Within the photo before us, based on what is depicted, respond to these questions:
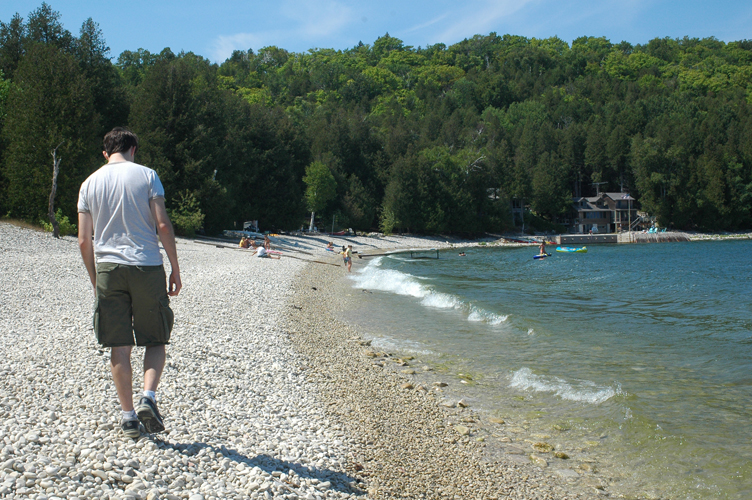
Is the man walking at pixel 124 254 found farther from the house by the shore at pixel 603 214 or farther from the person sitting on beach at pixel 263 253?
the house by the shore at pixel 603 214

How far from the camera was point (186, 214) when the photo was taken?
42.2 metres

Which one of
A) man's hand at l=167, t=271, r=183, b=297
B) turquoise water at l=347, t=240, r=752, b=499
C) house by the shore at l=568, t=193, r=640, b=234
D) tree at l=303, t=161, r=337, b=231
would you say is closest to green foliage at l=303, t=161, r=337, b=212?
tree at l=303, t=161, r=337, b=231

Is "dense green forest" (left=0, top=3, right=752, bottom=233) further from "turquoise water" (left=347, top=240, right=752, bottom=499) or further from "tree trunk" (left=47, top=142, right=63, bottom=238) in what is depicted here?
"turquoise water" (left=347, top=240, right=752, bottom=499)

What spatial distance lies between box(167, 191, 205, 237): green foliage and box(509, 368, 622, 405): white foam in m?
36.2

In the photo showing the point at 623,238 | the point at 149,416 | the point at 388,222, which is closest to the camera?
the point at 149,416

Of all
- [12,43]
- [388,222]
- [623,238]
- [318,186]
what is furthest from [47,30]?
[623,238]

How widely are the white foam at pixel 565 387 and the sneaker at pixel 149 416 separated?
625 centimetres

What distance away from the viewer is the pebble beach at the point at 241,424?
4426 mm

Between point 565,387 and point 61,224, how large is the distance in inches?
1206

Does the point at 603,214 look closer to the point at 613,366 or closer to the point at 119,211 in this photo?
the point at 613,366

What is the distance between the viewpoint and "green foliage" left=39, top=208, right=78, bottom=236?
30.6 metres

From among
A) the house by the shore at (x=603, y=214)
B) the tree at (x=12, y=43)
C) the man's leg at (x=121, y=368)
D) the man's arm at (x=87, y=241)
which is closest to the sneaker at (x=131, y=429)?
the man's leg at (x=121, y=368)

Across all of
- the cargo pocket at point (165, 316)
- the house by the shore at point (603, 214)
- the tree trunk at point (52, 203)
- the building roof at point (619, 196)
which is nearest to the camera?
the cargo pocket at point (165, 316)

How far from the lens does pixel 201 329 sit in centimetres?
1155
